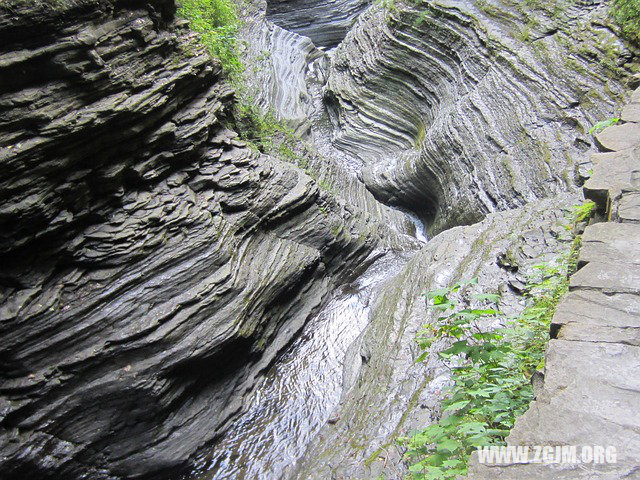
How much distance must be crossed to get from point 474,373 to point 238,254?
4.67 metres

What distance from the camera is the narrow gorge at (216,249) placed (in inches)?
202

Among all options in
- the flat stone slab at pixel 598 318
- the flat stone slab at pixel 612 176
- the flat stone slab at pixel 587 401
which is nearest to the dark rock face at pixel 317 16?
the flat stone slab at pixel 612 176

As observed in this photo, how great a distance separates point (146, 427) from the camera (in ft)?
19.7

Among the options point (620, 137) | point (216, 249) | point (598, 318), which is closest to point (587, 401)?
point (598, 318)

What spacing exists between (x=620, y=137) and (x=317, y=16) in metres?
21.8

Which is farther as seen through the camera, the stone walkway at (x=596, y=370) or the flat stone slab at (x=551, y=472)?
the stone walkway at (x=596, y=370)

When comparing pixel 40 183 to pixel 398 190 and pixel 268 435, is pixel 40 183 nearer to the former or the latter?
pixel 268 435

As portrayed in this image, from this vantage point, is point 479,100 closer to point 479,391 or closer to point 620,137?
point 620,137

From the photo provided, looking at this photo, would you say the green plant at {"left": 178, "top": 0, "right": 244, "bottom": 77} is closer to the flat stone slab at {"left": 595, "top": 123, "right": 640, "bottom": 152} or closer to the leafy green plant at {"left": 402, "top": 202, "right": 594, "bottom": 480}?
the flat stone slab at {"left": 595, "top": 123, "right": 640, "bottom": 152}

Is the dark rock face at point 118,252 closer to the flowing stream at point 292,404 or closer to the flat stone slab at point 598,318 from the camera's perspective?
the flowing stream at point 292,404

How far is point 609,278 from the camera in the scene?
2.82 m

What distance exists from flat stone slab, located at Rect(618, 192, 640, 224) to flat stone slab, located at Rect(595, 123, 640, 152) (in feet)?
2.70

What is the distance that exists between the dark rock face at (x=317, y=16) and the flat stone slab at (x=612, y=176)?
2145 cm

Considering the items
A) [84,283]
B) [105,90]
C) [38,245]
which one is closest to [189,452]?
[84,283]
